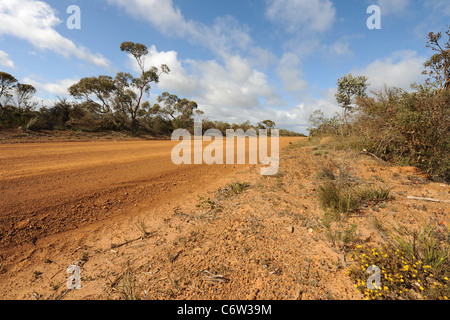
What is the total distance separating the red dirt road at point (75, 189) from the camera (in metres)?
2.83

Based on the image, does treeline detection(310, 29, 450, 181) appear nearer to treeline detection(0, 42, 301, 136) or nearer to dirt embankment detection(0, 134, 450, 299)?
dirt embankment detection(0, 134, 450, 299)

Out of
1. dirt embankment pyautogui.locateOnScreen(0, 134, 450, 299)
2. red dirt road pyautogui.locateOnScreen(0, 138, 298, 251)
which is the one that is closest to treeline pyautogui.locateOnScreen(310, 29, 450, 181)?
dirt embankment pyautogui.locateOnScreen(0, 134, 450, 299)

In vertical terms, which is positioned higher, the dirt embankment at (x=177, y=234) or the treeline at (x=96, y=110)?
the treeline at (x=96, y=110)

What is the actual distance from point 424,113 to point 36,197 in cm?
1009

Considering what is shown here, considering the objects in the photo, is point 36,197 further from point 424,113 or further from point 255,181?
point 424,113

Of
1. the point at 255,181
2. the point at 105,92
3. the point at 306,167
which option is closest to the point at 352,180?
the point at 306,167

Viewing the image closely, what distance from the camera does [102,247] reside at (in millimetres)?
2498

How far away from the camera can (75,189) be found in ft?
13.0

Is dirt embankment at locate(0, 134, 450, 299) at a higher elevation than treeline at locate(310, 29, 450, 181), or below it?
below

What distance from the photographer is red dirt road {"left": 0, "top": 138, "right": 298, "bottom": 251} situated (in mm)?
Answer: 2826

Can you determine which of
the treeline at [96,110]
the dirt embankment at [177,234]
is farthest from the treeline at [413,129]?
the treeline at [96,110]

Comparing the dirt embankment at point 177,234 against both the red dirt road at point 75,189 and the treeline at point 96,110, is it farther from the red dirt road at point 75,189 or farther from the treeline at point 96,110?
the treeline at point 96,110

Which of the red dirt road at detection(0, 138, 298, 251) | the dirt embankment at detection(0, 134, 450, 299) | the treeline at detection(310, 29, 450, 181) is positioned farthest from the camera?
the treeline at detection(310, 29, 450, 181)

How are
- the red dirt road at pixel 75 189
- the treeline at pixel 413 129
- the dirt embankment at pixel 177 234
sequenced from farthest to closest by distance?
the treeline at pixel 413 129 < the red dirt road at pixel 75 189 < the dirt embankment at pixel 177 234
